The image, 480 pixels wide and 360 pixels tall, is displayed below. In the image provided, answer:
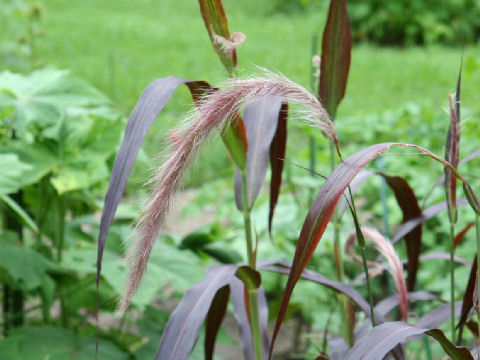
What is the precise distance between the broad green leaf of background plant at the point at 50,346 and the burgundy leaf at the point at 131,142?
64cm

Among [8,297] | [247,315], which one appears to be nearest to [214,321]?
[247,315]

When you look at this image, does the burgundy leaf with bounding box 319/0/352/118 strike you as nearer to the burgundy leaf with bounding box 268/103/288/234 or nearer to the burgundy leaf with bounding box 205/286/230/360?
the burgundy leaf with bounding box 268/103/288/234

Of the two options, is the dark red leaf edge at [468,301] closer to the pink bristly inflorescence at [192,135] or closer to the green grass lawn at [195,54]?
the pink bristly inflorescence at [192,135]

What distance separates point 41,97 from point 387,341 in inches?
46.4

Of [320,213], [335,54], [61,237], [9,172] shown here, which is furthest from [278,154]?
[61,237]

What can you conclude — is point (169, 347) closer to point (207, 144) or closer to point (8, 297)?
point (207, 144)

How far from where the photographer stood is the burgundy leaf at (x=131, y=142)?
2.63 feet

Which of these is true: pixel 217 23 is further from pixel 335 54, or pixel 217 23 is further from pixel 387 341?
pixel 387 341

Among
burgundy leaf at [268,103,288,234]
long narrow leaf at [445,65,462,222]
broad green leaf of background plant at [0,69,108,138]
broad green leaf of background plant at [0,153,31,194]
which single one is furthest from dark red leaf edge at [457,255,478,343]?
broad green leaf of background plant at [0,69,108,138]

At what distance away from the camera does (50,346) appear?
Result: 1.48 meters

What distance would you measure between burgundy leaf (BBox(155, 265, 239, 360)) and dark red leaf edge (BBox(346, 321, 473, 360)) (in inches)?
9.1

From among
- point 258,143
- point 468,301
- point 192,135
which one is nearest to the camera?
point 192,135

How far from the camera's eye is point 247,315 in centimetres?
120

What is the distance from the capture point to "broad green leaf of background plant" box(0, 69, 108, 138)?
5.34 feet
